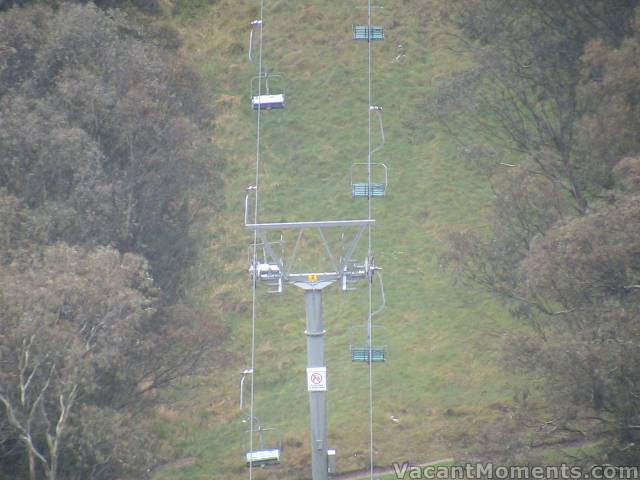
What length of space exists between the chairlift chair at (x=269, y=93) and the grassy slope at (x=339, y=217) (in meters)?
0.36

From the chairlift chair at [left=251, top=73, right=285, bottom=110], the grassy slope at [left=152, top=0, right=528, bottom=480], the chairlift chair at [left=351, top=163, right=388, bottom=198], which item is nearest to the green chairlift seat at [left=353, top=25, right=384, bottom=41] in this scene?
the grassy slope at [left=152, top=0, right=528, bottom=480]

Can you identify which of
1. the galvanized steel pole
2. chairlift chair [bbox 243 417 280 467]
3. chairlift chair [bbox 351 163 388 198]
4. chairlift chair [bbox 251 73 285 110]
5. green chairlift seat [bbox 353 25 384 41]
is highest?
green chairlift seat [bbox 353 25 384 41]

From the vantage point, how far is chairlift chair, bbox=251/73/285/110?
42.8 meters

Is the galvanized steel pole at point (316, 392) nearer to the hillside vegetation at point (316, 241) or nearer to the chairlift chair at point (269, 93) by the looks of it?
the hillside vegetation at point (316, 241)

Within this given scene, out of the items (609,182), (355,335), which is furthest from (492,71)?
(355,335)

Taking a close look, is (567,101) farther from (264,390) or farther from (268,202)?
(264,390)

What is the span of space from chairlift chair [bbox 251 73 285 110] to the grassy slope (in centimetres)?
36

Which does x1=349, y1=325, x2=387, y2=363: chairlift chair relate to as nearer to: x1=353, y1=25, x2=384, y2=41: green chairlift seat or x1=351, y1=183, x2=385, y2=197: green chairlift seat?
x1=351, y1=183, x2=385, y2=197: green chairlift seat

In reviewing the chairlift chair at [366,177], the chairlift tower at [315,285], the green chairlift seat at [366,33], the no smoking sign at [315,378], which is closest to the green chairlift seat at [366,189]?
the chairlift chair at [366,177]

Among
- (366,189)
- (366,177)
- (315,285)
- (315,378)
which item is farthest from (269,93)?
(315,378)

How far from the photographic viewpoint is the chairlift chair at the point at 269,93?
1683 inches

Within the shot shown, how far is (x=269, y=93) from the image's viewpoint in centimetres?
4662

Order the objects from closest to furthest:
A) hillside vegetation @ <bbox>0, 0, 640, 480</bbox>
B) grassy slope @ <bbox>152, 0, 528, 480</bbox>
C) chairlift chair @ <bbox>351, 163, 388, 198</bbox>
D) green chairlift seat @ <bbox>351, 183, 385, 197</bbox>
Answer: hillside vegetation @ <bbox>0, 0, 640, 480</bbox>
grassy slope @ <bbox>152, 0, 528, 480</bbox>
green chairlift seat @ <bbox>351, 183, 385, 197</bbox>
chairlift chair @ <bbox>351, 163, 388, 198</bbox>

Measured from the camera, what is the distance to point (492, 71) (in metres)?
41.8
